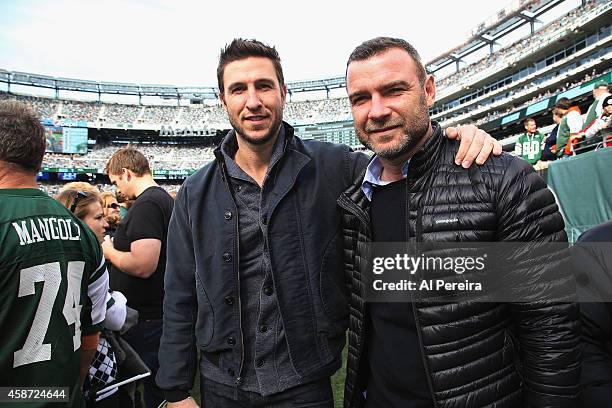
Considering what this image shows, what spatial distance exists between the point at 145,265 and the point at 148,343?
68cm

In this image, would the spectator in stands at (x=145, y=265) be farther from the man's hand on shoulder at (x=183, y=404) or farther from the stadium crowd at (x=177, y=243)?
the man's hand on shoulder at (x=183, y=404)

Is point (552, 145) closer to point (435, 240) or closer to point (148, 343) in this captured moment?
point (435, 240)

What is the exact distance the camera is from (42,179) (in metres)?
45.8

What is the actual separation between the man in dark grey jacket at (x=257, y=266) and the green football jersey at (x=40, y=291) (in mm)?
458

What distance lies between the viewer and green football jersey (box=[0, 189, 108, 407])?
167 cm

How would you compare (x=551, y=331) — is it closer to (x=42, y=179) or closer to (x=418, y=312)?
(x=418, y=312)

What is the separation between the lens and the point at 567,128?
250 inches

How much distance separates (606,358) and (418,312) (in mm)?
642

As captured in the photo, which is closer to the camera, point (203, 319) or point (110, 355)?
point (203, 319)

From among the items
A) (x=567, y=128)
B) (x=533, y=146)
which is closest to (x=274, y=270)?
(x=567, y=128)

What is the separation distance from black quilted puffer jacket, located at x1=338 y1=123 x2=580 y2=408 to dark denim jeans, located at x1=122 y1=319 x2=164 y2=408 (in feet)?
7.74

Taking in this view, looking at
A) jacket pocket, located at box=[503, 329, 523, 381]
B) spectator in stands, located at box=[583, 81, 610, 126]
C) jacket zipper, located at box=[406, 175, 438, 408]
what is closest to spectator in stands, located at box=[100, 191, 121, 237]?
jacket zipper, located at box=[406, 175, 438, 408]

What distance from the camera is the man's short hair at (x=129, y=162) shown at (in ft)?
10.9

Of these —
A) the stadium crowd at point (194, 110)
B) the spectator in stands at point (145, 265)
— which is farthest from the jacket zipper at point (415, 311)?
the stadium crowd at point (194, 110)
